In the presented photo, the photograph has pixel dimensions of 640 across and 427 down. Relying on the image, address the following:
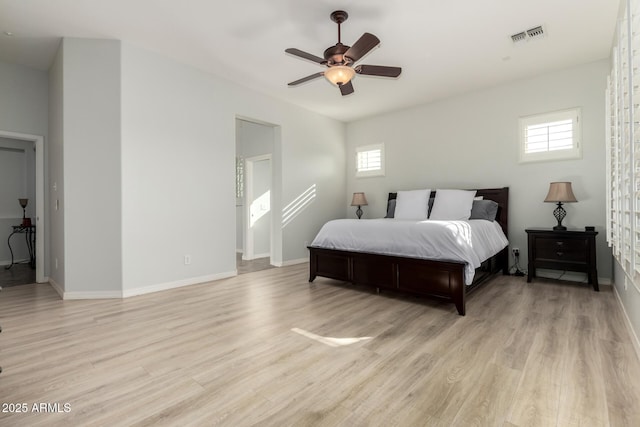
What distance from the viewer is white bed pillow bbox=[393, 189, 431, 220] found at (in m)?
4.71

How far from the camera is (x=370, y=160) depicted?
6293mm

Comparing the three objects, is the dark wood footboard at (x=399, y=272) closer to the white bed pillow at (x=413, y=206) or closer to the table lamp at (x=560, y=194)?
the table lamp at (x=560, y=194)

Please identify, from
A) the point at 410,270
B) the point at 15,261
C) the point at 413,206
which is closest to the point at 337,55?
the point at 410,270

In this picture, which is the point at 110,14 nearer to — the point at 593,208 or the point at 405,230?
the point at 405,230

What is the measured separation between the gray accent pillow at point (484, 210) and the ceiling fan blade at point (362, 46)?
9.24 ft

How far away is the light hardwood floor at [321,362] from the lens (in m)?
1.49

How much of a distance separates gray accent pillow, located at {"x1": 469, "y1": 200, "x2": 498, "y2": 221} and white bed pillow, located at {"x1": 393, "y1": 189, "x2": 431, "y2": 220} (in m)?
0.64

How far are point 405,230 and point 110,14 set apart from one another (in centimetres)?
355

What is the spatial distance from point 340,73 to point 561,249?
3.36m

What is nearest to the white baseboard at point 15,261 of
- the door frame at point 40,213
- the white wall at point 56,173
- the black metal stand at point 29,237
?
the black metal stand at point 29,237

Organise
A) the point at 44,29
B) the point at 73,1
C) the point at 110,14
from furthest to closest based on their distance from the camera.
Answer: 1. the point at 44,29
2. the point at 110,14
3. the point at 73,1

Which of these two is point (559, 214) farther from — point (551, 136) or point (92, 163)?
point (92, 163)

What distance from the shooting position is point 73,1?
2793 mm

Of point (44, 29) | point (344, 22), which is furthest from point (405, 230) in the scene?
point (44, 29)
